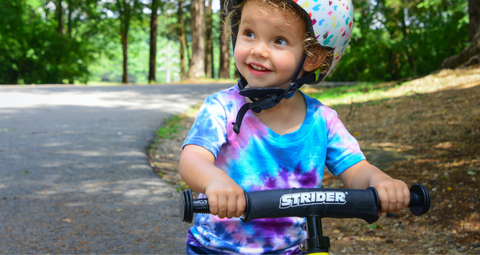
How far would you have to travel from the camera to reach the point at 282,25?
1869mm

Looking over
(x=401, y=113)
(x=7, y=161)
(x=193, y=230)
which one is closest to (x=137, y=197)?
(x=7, y=161)

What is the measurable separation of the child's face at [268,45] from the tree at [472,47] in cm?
1180

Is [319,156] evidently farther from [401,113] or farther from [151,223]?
[401,113]

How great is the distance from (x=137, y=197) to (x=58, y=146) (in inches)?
87.4

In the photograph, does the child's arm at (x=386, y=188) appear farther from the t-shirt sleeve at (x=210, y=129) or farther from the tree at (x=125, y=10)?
the tree at (x=125, y=10)

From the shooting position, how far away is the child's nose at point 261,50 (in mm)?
1846

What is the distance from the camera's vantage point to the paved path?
3305mm

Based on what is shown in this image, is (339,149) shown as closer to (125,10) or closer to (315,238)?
(315,238)

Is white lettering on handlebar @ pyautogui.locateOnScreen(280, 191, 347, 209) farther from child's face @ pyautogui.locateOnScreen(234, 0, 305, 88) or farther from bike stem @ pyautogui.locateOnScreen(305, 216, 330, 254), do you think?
child's face @ pyautogui.locateOnScreen(234, 0, 305, 88)

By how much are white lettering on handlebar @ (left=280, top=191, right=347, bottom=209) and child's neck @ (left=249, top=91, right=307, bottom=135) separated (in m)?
0.53

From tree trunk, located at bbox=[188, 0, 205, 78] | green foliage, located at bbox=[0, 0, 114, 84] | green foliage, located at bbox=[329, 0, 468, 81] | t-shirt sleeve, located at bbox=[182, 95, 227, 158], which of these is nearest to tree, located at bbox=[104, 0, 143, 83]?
green foliage, located at bbox=[0, 0, 114, 84]

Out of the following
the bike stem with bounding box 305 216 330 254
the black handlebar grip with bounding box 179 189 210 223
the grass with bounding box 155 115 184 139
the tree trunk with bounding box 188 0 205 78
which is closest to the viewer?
the black handlebar grip with bounding box 179 189 210 223

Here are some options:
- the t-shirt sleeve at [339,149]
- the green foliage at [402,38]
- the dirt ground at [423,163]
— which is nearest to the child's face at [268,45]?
the t-shirt sleeve at [339,149]

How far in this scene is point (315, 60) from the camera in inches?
84.0
